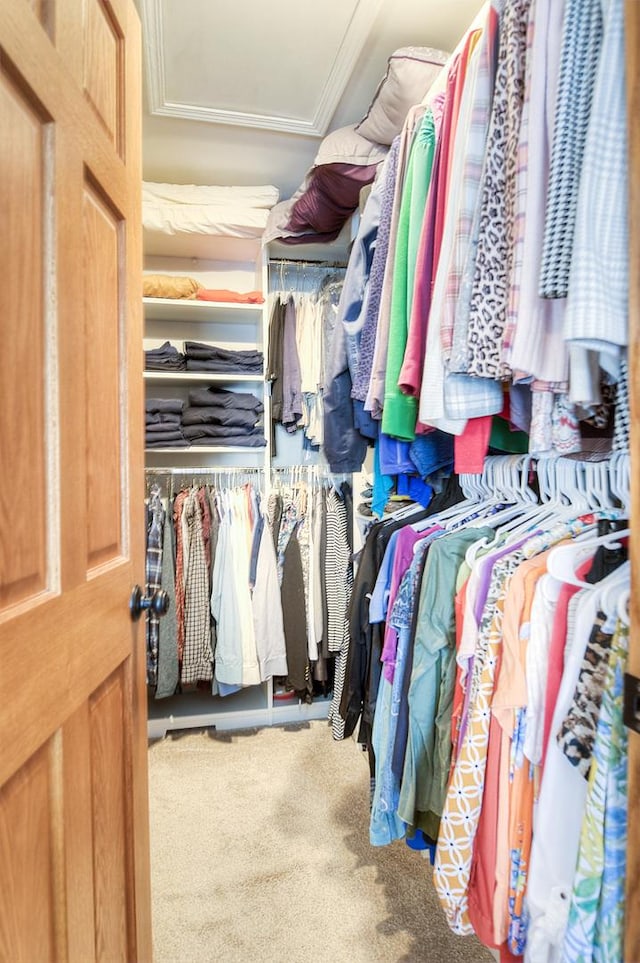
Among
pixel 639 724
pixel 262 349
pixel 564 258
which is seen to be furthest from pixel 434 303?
pixel 262 349

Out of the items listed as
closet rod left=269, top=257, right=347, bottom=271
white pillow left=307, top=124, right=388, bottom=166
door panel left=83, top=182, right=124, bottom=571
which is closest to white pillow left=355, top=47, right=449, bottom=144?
white pillow left=307, top=124, right=388, bottom=166

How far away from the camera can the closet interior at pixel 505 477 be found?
622mm

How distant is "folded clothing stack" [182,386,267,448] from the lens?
2.27 m

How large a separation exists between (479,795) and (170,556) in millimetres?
1533

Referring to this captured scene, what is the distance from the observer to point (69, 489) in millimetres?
689

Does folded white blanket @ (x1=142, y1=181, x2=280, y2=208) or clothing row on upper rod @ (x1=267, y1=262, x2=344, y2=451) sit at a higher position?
folded white blanket @ (x1=142, y1=181, x2=280, y2=208)

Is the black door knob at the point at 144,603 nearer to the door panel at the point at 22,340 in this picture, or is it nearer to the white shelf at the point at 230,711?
the door panel at the point at 22,340

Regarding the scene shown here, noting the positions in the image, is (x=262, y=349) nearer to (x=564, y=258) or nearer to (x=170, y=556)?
(x=170, y=556)

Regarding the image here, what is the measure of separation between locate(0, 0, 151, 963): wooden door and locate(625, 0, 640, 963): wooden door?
2.23 ft

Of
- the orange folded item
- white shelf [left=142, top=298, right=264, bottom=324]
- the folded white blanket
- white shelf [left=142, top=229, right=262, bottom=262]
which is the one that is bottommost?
white shelf [left=142, top=298, right=264, bottom=324]

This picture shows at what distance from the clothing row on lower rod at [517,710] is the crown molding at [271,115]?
1.38 meters

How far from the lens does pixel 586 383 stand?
0.66 metres

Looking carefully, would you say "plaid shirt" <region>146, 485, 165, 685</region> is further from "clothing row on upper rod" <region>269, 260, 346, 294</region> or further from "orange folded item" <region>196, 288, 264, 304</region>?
"clothing row on upper rod" <region>269, 260, 346, 294</region>

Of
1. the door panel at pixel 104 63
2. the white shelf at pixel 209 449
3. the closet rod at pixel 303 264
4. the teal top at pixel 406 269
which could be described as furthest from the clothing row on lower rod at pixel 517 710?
the closet rod at pixel 303 264
